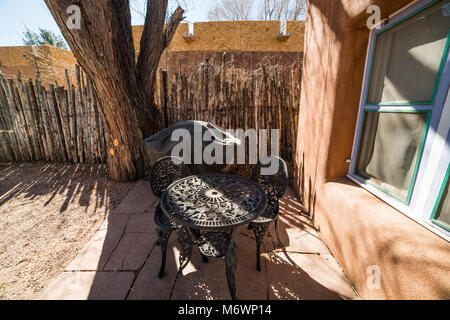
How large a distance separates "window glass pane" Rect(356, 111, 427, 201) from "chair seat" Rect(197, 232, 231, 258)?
1474mm

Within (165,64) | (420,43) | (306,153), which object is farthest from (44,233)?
(165,64)

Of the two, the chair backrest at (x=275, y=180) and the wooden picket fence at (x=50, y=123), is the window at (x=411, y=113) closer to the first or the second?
the chair backrest at (x=275, y=180)

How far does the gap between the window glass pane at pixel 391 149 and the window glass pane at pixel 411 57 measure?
0.16 metres

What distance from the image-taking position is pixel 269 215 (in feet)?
6.65

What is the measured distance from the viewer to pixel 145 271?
73.7 inches

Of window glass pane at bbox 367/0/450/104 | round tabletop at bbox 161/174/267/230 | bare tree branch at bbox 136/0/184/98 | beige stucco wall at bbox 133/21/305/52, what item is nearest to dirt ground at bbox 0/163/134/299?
round tabletop at bbox 161/174/267/230

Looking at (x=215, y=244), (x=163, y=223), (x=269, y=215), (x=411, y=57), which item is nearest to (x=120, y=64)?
(x=163, y=223)

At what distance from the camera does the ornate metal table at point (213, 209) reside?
149cm

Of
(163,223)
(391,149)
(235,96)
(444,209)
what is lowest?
(163,223)

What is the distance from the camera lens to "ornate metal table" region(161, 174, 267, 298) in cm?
149

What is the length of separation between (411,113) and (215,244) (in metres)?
1.90

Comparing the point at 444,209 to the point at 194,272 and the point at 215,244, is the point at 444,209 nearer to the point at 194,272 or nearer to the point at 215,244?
the point at 215,244

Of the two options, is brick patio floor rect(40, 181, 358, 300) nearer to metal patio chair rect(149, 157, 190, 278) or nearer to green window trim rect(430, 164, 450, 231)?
metal patio chair rect(149, 157, 190, 278)
